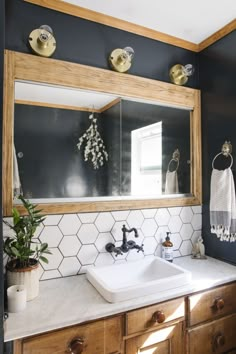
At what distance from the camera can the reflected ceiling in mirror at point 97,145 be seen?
142cm

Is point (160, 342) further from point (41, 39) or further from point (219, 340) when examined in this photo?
point (41, 39)

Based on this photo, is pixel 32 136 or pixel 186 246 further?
pixel 186 246

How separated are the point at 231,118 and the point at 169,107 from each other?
0.45 metres

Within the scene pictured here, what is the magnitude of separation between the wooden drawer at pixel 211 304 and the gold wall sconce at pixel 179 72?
144 cm

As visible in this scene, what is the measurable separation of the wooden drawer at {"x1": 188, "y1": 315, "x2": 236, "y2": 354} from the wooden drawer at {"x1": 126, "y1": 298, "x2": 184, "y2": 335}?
0.55 feet

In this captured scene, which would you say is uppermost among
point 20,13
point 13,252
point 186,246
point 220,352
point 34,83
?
point 20,13

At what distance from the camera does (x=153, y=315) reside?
1.17m

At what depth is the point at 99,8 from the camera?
59.2 inches

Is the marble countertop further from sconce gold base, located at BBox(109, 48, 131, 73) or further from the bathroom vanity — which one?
sconce gold base, located at BBox(109, 48, 131, 73)

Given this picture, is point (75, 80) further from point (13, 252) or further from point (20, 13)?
point (13, 252)

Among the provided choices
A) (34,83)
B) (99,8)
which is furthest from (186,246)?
(99,8)

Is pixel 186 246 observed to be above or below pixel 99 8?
below

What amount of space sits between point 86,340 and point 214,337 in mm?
800

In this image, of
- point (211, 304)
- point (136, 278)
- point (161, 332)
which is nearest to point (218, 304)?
point (211, 304)
